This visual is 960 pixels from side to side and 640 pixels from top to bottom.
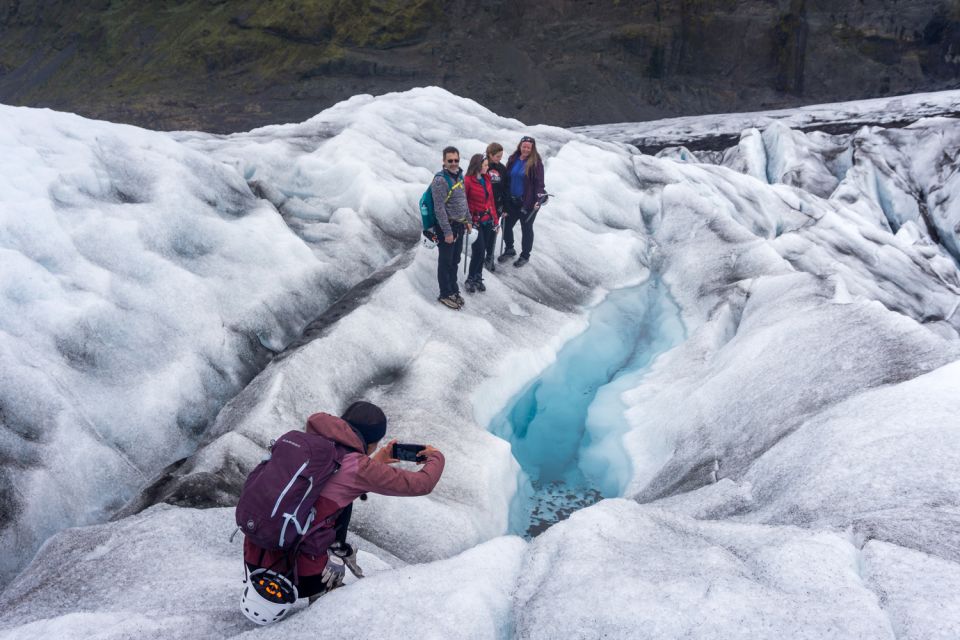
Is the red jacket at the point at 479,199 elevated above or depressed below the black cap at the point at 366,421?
below

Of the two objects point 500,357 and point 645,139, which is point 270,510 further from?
point 645,139

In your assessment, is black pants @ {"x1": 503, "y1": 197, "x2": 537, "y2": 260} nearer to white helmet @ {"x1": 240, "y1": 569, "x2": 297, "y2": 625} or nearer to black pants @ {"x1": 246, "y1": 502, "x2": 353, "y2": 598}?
black pants @ {"x1": 246, "y1": 502, "x2": 353, "y2": 598}

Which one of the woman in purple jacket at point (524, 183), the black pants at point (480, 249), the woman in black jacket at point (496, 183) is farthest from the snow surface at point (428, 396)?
the woman in purple jacket at point (524, 183)

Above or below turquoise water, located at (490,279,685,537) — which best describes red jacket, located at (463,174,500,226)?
above

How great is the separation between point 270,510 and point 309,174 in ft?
37.0

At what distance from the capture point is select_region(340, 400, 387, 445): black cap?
14.8 feet

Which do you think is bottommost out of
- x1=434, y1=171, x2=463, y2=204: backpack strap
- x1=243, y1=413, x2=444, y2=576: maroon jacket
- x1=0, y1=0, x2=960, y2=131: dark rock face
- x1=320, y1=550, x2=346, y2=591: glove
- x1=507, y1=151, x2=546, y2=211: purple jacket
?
x1=0, y1=0, x2=960, y2=131: dark rock face

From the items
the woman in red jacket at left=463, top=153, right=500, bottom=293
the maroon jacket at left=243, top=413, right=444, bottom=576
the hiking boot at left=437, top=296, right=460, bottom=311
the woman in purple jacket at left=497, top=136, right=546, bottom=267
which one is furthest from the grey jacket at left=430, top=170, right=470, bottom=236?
the maroon jacket at left=243, top=413, right=444, bottom=576

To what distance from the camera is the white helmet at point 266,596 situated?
431 cm

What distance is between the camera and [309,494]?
4.01m

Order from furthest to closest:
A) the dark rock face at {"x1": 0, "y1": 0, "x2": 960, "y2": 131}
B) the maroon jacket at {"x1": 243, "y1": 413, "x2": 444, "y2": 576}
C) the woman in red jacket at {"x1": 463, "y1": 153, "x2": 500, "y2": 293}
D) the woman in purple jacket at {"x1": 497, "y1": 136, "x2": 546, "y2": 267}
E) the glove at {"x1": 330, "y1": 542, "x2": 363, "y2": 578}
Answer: the dark rock face at {"x1": 0, "y1": 0, "x2": 960, "y2": 131}
the woman in purple jacket at {"x1": 497, "y1": 136, "x2": 546, "y2": 267}
the woman in red jacket at {"x1": 463, "y1": 153, "x2": 500, "y2": 293}
the glove at {"x1": 330, "y1": 542, "x2": 363, "y2": 578}
the maroon jacket at {"x1": 243, "y1": 413, "x2": 444, "y2": 576}

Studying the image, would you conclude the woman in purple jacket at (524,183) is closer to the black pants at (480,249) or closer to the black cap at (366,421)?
the black pants at (480,249)

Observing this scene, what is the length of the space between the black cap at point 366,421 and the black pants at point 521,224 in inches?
305

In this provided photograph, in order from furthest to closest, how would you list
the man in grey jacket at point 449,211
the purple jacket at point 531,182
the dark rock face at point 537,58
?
the dark rock face at point 537,58
the purple jacket at point 531,182
the man in grey jacket at point 449,211
